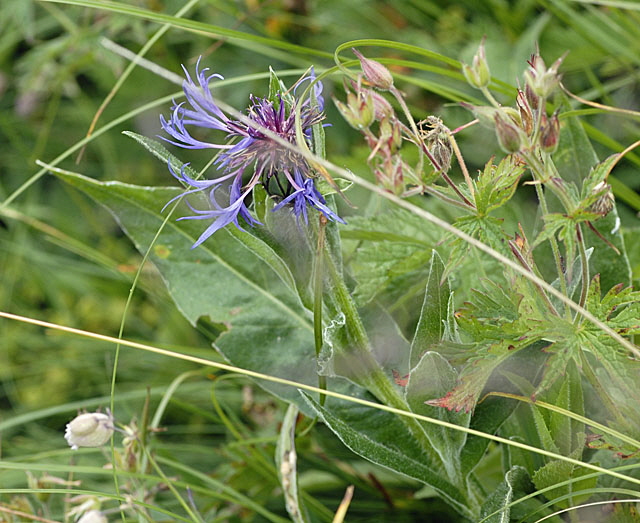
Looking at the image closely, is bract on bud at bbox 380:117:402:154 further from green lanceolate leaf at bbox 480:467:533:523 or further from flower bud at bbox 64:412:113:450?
flower bud at bbox 64:412:113:450

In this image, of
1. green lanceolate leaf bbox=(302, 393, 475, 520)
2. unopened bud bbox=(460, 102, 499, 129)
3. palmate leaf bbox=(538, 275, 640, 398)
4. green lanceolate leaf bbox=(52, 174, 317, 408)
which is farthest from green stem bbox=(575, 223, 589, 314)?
green lanceolate leaf bbox=(52, 174, 317, 408)

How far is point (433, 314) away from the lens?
2.17ft

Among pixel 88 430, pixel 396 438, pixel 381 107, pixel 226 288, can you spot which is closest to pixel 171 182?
pixel 226 288

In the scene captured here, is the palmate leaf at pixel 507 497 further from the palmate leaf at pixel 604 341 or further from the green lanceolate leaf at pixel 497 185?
the green lanceolate leaf at pixel 497 185

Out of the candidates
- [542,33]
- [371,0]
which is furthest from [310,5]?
[542,33]

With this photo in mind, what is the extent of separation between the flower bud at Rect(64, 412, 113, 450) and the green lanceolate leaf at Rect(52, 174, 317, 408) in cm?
15

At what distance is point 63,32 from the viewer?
6.00ft

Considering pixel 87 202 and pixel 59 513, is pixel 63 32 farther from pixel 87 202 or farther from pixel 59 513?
pixel 59 513

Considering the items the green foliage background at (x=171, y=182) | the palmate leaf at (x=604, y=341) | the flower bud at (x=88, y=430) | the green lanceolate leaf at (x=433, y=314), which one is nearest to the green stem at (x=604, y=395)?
the palmate leaf at (x=604, y=341)

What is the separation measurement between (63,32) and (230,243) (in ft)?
4.01

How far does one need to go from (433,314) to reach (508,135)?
0.20 meters

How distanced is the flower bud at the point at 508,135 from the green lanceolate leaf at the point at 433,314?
0.53ft

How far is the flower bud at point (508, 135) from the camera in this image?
0.51 metres

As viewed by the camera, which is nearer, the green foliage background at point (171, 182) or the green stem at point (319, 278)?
the green stem at point (319, 278)
